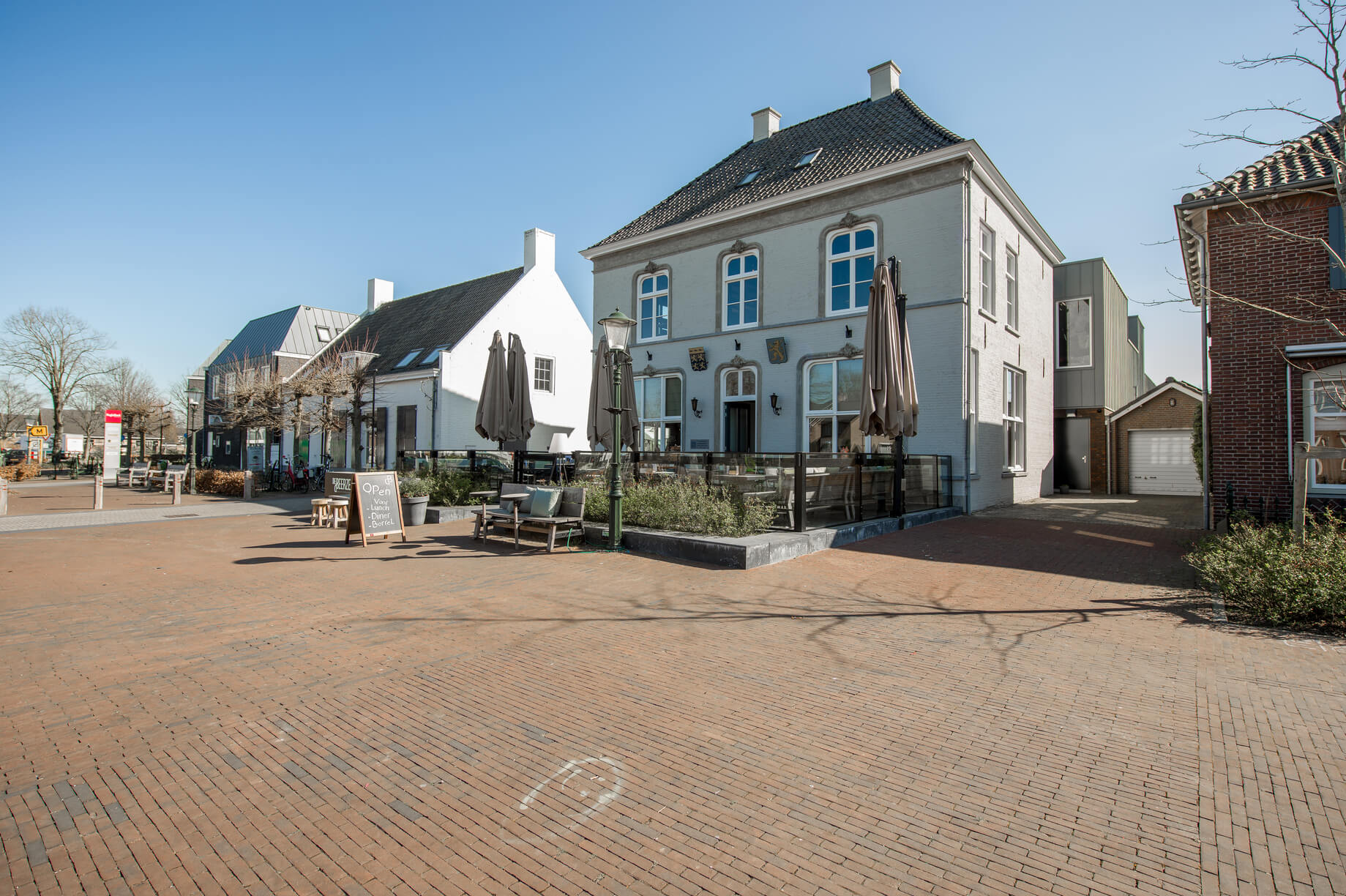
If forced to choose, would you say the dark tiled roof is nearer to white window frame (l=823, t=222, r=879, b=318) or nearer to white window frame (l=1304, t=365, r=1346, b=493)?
white window frame (l=1304, t=365, r=1346, b=493)

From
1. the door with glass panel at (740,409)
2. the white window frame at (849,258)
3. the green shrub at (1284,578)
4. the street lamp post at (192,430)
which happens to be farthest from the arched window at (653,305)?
the green shrub at (1284,578)

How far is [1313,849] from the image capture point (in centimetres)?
263

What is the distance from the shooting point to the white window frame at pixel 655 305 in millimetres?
19284

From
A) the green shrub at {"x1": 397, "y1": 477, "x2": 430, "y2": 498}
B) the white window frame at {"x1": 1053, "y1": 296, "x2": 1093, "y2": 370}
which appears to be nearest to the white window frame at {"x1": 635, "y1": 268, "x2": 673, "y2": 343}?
the green shrub at {"x1": 397, "y1": 477, "x2": 430, "y2": 498}

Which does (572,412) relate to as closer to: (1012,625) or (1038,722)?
(1012,625)

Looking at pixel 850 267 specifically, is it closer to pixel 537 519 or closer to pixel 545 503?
pixel 545 503

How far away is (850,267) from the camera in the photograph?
15977 mm

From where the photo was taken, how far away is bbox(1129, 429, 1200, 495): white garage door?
20172 millimetres

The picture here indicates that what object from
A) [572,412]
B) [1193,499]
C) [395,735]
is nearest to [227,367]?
[572,412]

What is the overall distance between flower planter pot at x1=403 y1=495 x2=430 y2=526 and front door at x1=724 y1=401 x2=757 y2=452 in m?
7.81

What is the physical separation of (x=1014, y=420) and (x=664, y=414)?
9.30 meters

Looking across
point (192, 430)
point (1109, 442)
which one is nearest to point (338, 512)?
point (192, 430)

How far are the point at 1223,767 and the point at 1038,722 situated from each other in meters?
0.82

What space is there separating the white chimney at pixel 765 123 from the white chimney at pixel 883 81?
126 inches
